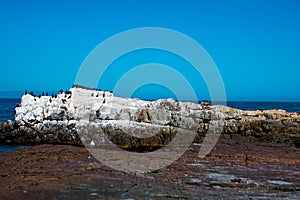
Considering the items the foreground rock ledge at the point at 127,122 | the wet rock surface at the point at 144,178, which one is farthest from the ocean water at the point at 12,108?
the wet rock surface at the point at 144,178

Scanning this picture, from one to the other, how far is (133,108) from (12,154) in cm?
1295

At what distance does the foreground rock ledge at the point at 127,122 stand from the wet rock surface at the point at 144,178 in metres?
9.25

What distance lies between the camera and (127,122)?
2411cm

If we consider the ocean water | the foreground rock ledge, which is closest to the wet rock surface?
the foreground rock ledge

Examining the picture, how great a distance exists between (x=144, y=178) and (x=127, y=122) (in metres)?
14.2

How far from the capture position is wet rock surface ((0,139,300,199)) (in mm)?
8359

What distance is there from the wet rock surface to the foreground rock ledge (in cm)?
925

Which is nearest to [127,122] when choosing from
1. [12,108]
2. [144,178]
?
[144,178]

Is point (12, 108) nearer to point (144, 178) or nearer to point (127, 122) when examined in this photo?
point (127, 122)

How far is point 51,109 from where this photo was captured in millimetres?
25781

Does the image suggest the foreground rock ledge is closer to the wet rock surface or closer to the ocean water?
the ocean water

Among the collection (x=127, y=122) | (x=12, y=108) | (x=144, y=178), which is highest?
(x=12, y=108)

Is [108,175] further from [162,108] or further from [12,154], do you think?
[162,108]

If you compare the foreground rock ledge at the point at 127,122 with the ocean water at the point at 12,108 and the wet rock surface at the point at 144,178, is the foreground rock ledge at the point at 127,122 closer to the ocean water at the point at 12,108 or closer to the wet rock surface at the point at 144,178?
the ocean water at the point at 12,108
